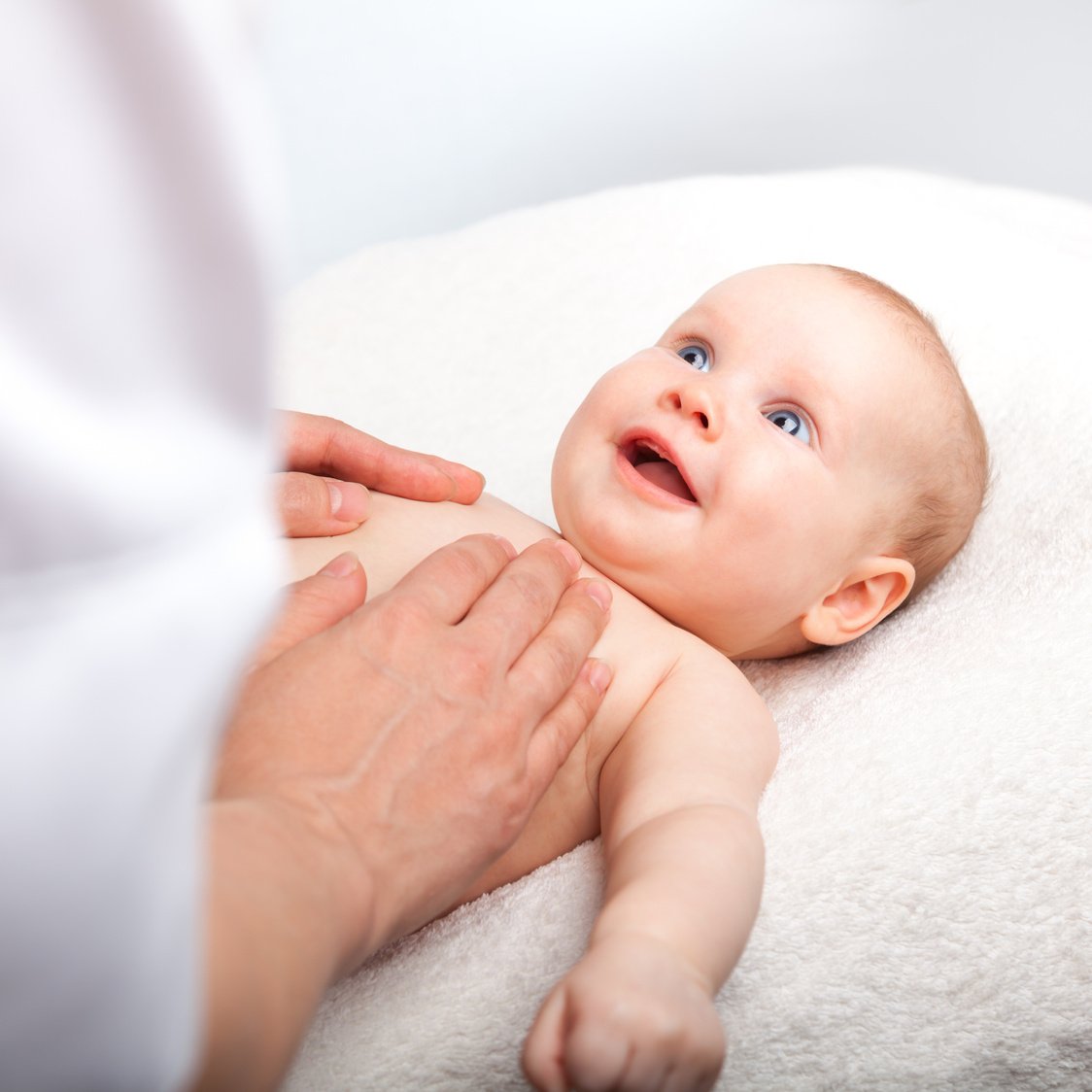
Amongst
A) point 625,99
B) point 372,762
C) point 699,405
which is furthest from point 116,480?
point 625,99

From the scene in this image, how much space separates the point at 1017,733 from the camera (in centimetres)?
112

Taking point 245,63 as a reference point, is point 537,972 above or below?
below

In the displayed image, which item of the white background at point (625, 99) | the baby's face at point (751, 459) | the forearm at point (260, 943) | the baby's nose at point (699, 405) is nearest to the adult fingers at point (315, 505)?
the baby's face at point (751, 459)

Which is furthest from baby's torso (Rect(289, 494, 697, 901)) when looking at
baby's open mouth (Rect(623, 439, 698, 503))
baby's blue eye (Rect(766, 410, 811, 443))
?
baby's blue eye (Rect(766, 410, 811, 443))

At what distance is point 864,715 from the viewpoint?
1197 mm

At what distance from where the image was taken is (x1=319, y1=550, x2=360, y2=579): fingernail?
41.1 inches

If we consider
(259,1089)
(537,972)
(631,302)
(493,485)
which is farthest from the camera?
(631,302)

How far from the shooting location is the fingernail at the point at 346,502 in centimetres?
119

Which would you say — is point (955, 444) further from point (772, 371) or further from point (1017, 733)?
point (1017, 733)

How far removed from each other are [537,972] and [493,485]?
2.79 feet

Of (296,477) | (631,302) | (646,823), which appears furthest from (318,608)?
(631,302)

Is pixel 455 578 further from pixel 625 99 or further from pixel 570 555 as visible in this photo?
pixel 625 99

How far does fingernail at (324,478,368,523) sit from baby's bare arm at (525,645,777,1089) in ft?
1.12

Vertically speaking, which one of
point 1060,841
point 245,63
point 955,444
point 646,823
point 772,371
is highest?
point 245,63
